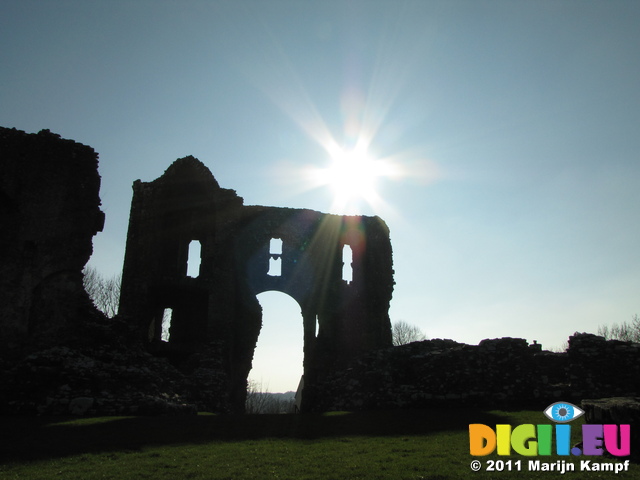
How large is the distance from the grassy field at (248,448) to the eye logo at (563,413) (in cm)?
34

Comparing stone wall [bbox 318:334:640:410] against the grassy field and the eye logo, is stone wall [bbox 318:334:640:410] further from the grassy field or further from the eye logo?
the grassy field

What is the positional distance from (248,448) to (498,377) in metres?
10.5

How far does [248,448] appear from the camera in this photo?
9.93m

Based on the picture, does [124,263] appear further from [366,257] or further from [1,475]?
[1,475]

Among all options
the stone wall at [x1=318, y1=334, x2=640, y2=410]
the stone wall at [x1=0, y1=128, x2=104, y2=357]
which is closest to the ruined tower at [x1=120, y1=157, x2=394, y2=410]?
the stone wall at [x1=0, y1=128, x2=104, y2=357]

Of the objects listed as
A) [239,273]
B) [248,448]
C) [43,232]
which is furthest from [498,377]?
[43,232]

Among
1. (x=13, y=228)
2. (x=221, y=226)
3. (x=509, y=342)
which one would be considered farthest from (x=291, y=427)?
(x=221, y=226)

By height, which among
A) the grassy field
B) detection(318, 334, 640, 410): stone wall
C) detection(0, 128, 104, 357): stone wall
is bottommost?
the grassy field

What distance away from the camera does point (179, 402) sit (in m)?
17.0

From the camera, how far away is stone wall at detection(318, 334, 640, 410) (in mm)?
17000

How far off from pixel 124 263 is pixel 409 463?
20.7 metres

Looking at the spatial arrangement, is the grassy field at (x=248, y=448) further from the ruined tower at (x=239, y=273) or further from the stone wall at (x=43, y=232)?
the ruined tower at (x=239, y=273)

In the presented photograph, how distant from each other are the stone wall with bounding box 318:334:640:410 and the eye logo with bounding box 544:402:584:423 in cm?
231

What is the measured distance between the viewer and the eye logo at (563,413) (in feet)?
42.3
